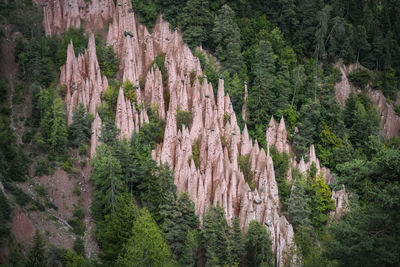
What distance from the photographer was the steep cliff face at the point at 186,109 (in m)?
38.3

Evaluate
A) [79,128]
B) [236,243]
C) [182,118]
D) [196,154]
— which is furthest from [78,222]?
[182,118]

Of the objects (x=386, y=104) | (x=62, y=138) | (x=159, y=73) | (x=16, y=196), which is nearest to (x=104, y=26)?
(x=159, y=73)

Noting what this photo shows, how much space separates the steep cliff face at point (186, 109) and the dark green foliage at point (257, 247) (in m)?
1.62

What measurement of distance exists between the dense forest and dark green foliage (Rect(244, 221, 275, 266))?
0.30 feet

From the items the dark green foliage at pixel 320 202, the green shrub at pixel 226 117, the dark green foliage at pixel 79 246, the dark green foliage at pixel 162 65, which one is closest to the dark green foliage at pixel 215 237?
the dark green foliage at pixel 79 246

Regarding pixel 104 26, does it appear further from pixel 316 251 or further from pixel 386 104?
pixel 386 104

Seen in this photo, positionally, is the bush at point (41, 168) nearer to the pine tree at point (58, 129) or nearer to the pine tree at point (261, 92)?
the pine tree at point (58, 129)

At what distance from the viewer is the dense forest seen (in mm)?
29297

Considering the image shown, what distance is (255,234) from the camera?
117ft

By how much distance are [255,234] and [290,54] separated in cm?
2354

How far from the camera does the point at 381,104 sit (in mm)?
54281

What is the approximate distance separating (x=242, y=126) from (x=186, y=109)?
6562 millimetres

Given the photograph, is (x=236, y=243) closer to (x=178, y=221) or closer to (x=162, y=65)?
(x=178, y=221)

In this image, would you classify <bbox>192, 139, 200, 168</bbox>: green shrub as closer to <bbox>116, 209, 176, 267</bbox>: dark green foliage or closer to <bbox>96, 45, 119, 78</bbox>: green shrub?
<bbox>116, 209, 176, 267</bbox>: dark green foliage
